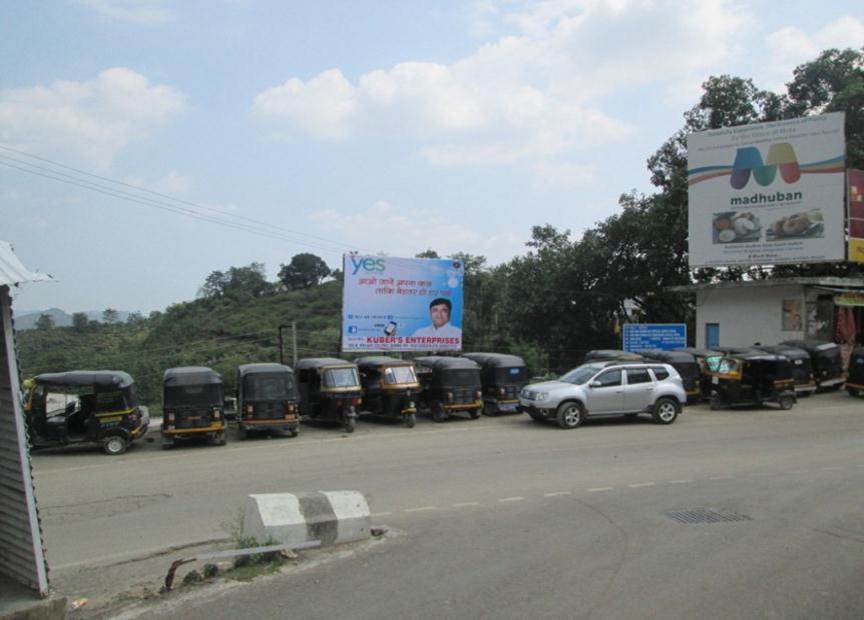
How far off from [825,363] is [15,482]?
26451mm

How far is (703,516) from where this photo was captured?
847 centimetres

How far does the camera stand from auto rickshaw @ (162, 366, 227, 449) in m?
16.9

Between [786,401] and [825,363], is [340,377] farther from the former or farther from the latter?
[825,363]

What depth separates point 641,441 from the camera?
1562cm

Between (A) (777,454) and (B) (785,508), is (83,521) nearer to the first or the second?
(B) (785,508)

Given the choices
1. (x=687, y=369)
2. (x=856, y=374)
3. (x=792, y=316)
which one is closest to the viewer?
(x=687, y=369)

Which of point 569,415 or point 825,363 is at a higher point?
point 825,363

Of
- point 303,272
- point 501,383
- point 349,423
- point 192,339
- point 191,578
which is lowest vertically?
point 349,423

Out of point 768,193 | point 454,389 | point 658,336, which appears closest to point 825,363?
point 658,336

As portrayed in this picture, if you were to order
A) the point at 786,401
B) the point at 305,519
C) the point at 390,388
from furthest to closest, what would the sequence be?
the point at 786,401 → the point at 390,388 → the point at 305,519

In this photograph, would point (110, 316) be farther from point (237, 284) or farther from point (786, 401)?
point (786, 401)

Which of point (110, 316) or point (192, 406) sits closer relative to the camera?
point (192, 406)

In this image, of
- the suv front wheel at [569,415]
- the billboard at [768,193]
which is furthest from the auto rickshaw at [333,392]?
the billboard at [768,193]

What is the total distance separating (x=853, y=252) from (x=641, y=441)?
18.9m
